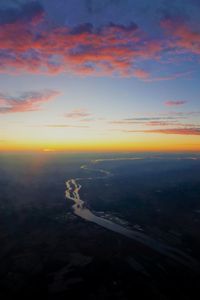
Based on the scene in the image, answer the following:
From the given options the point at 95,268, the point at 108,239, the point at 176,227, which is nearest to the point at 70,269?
the point at 95,268

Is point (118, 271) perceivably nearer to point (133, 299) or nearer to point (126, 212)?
point (133, 299)

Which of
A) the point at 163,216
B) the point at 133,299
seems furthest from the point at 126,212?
the point at 133,299

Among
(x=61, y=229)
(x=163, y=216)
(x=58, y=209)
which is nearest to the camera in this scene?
(x=61, y=229)

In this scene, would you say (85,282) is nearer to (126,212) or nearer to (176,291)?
(176,291)

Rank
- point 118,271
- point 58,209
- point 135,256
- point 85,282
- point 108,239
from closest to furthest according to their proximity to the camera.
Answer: point 85,282
point 118,271
point 135,256
point 108,239
point 58,209

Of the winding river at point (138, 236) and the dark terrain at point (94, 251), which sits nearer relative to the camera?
the dark terrain at point (94, 251)

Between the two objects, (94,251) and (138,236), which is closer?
(94,251)

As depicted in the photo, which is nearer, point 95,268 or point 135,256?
point 95,268

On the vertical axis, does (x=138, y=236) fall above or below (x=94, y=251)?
below

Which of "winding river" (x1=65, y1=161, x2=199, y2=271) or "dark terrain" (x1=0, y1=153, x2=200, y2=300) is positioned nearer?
"dark terrain" (x1=0, y1=153, x2=200, y2=300)
